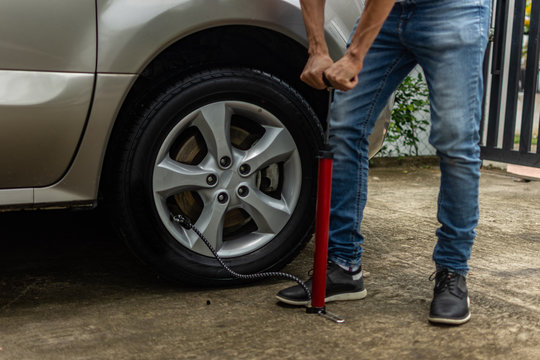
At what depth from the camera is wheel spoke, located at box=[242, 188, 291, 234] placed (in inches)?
94.7

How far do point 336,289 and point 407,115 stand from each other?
3727mm

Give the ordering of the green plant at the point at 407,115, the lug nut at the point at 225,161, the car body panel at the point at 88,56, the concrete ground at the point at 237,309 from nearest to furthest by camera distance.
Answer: the concrete ground at the point at 237,309
the car body panel at the point at 88,56
the lug nut at the point at 225,161
the green plant at the point at 407,115

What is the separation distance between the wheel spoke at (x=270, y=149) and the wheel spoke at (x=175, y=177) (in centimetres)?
17

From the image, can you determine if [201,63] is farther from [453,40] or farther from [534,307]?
[534,307]

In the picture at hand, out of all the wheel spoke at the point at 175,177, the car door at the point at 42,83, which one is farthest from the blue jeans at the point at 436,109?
the car door at the point at 42,83

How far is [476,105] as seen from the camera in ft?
7.13

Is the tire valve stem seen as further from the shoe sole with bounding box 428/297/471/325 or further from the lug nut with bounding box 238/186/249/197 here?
the shoe sole with bounding box 428/297/471/325

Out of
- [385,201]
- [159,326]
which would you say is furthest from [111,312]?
[385,201]

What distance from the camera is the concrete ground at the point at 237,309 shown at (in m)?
1.91

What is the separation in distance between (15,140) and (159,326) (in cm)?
72

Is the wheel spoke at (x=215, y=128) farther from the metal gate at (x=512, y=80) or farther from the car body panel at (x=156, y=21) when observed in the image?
the metal gate at (x=512, y=80)

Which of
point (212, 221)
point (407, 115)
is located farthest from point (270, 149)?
point (407, 115)

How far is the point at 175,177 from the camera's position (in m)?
2.31

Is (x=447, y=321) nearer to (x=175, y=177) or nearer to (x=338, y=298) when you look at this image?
(x=338, y=298)
